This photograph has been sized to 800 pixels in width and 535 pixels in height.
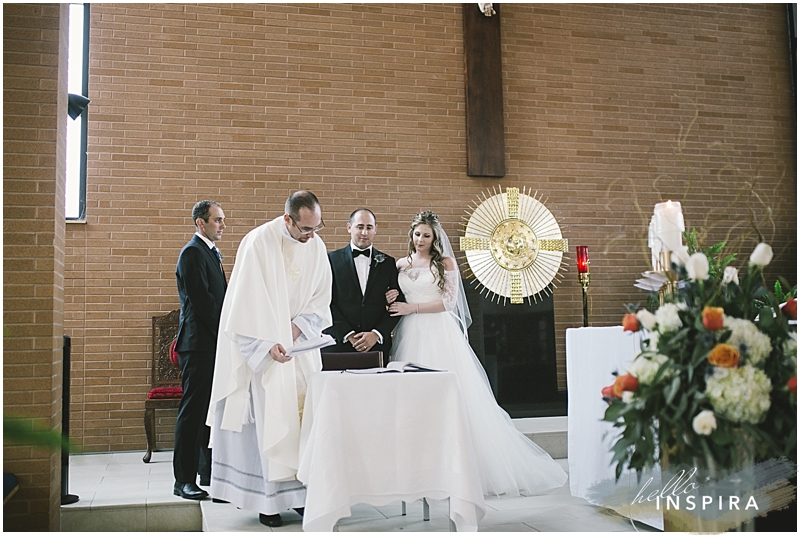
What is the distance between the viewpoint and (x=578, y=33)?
293 inches

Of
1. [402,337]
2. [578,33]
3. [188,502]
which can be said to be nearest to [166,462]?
[188,502]

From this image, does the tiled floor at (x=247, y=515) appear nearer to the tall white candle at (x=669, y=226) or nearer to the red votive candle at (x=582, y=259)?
the tall white candle at (x=669, y=226)

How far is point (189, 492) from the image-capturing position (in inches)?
160

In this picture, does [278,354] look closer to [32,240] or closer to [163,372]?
[32,240]

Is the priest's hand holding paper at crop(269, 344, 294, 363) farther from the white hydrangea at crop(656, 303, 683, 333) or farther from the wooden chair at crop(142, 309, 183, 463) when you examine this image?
the wooden chair at crop(142, 309, 183, 463)

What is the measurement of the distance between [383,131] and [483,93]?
108 cm

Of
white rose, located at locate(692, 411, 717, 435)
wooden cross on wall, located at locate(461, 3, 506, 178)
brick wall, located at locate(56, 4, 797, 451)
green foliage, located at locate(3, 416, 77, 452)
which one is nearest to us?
green foliage, located at locate(3, 416, 77, 452)

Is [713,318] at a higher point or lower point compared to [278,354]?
higher

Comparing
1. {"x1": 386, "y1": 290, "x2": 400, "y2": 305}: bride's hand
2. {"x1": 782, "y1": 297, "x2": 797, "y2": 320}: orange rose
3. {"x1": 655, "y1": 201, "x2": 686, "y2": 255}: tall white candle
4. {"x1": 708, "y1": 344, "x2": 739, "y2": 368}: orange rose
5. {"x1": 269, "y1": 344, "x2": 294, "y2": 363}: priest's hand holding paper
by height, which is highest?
{"x1": 655, "y1": 201, "x2": 686, "y2": 255}: tall white candle

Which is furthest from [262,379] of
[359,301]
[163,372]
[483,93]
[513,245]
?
[483,93]

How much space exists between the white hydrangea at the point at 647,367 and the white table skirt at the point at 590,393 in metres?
1.83

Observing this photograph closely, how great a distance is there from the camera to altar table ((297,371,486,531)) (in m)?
3.02

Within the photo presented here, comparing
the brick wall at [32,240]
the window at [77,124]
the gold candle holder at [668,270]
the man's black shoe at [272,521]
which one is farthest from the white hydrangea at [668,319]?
the window at [77,124]

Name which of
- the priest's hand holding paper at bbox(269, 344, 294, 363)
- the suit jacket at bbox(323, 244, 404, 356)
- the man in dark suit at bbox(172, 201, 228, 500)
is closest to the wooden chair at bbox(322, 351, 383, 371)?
the priest's hand holding paper at bbox(269, 344, 294, 363)
